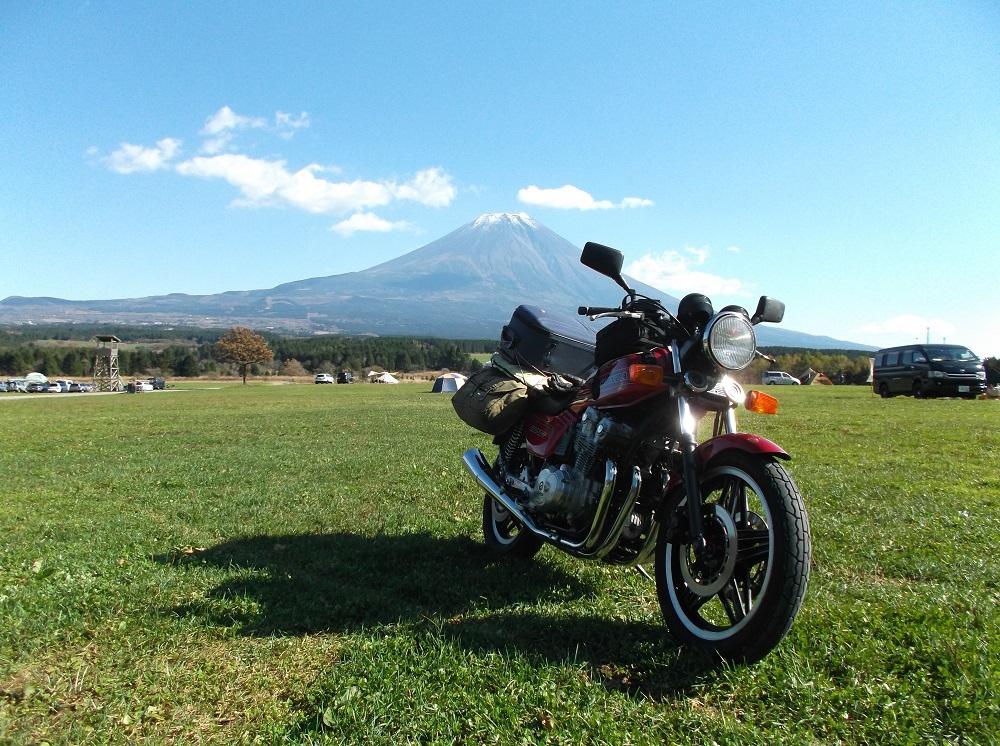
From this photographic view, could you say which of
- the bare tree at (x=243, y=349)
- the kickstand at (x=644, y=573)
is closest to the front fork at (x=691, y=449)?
the kickstand at (x=644, y=573)

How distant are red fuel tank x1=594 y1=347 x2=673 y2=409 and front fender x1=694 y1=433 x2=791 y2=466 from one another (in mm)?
395

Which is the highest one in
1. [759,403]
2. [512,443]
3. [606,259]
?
[606,259]

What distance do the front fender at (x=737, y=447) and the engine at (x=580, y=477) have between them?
543 millimetres

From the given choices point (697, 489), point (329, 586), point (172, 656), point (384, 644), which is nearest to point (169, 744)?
point (172, 656)

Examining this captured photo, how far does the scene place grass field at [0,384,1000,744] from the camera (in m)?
2.60

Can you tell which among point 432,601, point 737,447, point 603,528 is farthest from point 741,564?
point 432,601

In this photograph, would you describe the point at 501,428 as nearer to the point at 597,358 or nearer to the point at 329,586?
the point at 597,358

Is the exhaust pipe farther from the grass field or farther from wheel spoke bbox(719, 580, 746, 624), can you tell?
wheel spoke bbox(719, 580, 746, 624)

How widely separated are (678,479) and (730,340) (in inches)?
29.8

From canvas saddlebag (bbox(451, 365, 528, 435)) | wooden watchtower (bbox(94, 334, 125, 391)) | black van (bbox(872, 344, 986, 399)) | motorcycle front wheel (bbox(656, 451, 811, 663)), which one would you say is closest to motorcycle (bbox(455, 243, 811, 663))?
motorcycle front wheel (bbox(656, 451, 811, 663))

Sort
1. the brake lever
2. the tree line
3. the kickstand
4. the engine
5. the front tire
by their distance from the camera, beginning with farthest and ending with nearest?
the tree line, the front tire, the kickstand, the brake lever, the engine

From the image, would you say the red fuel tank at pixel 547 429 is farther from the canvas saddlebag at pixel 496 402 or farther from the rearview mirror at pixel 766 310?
the rearview mirror at pixel 766 310

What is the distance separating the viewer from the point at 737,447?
10.3 feet

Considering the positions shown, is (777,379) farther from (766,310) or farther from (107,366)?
(107,366)
